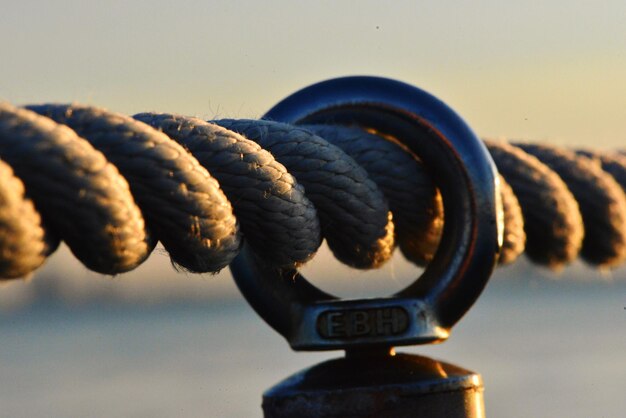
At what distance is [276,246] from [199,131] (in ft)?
0.50

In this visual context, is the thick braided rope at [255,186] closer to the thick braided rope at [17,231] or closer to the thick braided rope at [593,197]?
the thick braided rope at [17,231]

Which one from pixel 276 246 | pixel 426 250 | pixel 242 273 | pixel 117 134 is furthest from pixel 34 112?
pixel 426 250

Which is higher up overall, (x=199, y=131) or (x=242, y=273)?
(x=199, y=131)

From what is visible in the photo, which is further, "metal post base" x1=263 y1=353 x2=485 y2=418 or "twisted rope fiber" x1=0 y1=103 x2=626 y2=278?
"metal post base" x1=263 y1=353 x2=485 y2=418

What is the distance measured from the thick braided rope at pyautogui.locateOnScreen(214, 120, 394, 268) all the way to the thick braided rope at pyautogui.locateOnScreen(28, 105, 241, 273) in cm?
16

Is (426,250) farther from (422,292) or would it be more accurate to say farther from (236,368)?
(236,368)

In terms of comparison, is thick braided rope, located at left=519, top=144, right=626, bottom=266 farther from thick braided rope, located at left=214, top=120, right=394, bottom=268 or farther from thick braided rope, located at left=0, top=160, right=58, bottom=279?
thick braided rope, located at left=0, top=160, right=58, bottom=279

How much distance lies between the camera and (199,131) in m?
1.38

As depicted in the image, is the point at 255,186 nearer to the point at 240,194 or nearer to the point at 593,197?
the point at 240,194

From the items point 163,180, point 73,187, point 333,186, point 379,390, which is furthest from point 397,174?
point 73,187

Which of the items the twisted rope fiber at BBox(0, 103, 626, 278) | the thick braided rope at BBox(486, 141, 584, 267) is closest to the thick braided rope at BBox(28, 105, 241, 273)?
the twisted rope fiber at BBox(0, 103, 626, 278)

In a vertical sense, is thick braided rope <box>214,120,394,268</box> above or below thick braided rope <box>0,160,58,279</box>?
above

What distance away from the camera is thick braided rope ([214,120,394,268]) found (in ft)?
4.96

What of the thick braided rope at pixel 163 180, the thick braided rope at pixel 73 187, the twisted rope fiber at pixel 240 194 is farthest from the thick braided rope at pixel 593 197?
the thick braided rope at pixel 73 187
